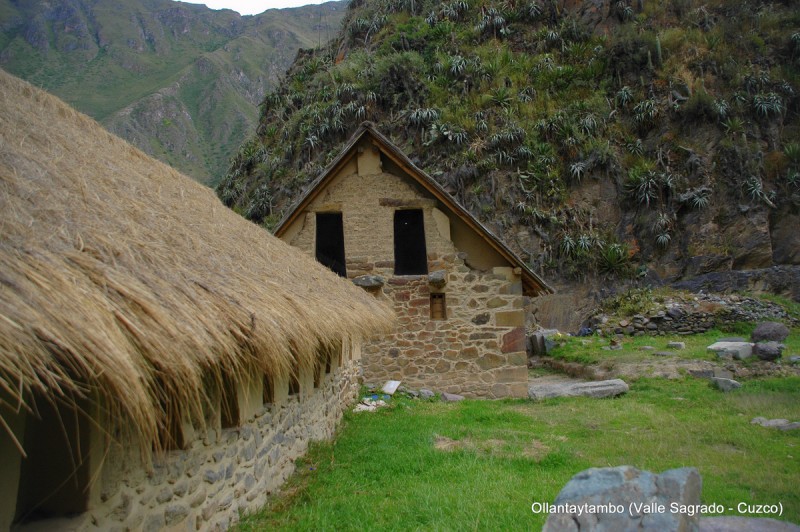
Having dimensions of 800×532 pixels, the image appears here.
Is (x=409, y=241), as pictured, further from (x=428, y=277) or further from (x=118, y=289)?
(x=118, y=289)

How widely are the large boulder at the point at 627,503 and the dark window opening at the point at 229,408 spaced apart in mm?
2756

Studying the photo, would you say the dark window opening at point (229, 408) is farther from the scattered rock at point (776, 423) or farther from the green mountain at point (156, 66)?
the green mountain at point (156, 66)

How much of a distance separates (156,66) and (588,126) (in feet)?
186

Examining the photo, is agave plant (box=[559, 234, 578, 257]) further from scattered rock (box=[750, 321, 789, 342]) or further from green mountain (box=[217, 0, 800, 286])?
scattered rock (box=[750, 321, 789, 342])

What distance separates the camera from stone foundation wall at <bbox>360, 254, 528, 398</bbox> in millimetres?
10836

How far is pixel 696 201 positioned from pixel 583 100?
294 inches

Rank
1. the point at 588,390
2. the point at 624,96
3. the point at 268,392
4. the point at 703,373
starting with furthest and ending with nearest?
1. the point at 624,96
2. the point at 703,373
3. the point at 588,390
4. the point at 268,392

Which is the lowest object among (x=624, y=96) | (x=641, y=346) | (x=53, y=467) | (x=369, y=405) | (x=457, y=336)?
(x=641, y=346)

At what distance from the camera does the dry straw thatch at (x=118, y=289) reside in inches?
92.6

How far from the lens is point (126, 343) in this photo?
255 centimetres

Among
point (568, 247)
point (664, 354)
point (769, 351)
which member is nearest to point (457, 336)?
point (664, 354)

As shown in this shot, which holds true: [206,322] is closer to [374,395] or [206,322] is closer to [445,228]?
[374,395]

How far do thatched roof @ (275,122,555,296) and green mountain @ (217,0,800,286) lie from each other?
12.1 m

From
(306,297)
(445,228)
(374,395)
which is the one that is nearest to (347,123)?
(445,228)
